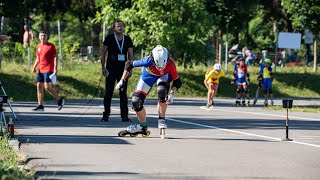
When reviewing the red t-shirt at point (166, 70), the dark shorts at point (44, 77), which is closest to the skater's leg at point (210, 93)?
the dark shorts at point (44, 77)

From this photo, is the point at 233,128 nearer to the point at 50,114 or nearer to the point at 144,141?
the point at 144,141

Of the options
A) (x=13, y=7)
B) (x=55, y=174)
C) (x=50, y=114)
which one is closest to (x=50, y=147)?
(x=55, y=174)

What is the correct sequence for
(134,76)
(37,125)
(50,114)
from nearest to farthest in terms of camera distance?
(37,125) < (50,114) < (134,76)

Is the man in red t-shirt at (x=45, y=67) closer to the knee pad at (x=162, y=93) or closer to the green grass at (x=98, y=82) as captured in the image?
the knee pad at (x=162, y=93)

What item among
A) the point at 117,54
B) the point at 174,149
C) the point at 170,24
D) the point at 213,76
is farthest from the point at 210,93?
the point at 174,149

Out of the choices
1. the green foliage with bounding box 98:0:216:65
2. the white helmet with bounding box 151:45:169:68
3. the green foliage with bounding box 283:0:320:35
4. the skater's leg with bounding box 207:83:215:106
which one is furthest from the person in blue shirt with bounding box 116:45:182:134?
the green foliage with bounding box 283:0:320:35

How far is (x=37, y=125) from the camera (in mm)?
18672

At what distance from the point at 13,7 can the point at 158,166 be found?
24207 mm

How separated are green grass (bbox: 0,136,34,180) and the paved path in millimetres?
227

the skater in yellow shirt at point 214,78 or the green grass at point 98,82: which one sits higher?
the skater in yellow shirt at point 214,78

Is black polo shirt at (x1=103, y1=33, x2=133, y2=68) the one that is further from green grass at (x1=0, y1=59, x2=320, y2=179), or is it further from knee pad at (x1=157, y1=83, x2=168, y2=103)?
green grass at (x1=0, y1=59, x2=320, y2=179)

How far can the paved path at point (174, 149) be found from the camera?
10742 mm

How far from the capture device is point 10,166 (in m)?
10.2

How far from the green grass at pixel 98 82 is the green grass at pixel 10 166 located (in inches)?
859
